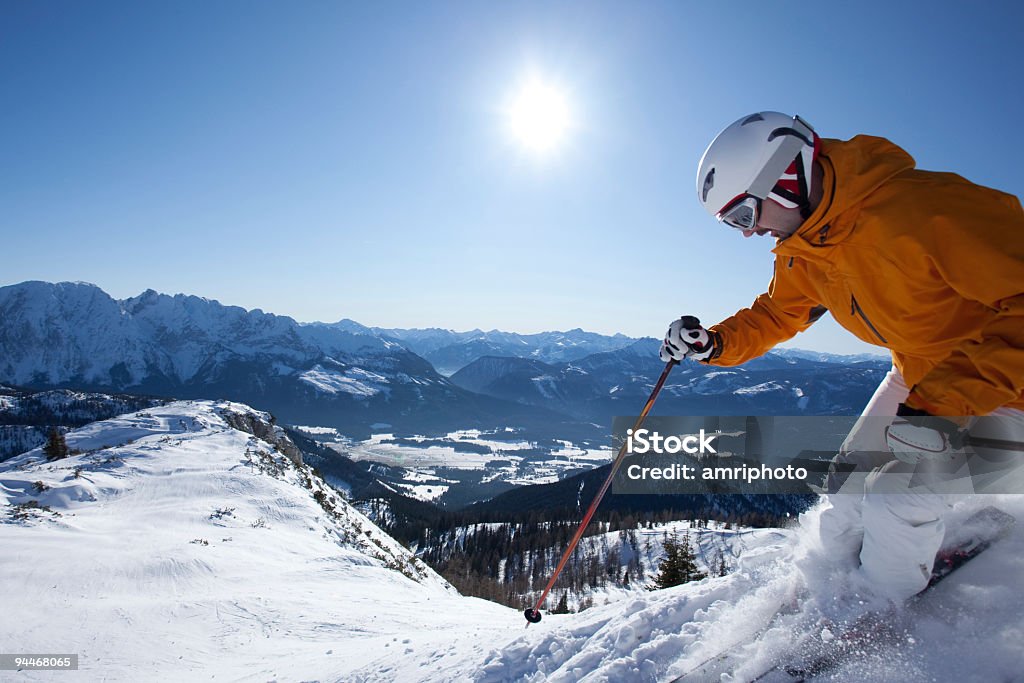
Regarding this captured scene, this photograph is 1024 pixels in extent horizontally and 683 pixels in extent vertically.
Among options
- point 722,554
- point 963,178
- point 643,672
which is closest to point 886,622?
point 643,672

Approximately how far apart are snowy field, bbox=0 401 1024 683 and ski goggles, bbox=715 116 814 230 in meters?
2.86

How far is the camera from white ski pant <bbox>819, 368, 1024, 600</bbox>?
319 centimetres

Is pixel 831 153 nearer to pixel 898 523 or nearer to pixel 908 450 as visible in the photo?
pixel 908 450

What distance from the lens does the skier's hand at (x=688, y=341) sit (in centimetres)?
564

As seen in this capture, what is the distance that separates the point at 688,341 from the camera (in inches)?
226

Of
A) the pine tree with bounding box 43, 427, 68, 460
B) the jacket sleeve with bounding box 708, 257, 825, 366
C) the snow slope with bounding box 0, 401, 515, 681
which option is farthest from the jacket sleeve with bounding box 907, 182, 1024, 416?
the pine tree with bounding box 43, 427, 68, 460

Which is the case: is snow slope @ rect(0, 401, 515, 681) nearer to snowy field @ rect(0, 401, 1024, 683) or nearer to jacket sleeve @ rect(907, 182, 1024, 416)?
snowy field @ rect(0, 401, 1024, 683)

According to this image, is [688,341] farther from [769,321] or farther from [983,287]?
[983,287]

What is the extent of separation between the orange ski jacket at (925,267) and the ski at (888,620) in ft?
3.86

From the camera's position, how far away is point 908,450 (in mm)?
3176

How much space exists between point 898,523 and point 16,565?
19119 mm

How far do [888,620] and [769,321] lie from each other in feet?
9.94

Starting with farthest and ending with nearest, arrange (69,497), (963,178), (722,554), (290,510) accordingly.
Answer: (722,554), (290,510), (69,497), (963,178)

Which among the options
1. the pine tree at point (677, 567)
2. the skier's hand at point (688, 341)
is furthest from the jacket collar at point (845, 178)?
the pine tree at point (677, 567)
